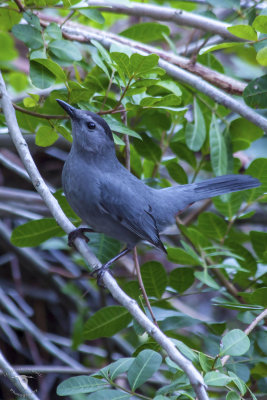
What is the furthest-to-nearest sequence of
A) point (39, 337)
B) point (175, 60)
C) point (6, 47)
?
point (39, 337)
point (6, 47)
point (175, 60)

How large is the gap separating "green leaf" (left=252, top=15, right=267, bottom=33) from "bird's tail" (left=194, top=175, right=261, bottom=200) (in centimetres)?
79

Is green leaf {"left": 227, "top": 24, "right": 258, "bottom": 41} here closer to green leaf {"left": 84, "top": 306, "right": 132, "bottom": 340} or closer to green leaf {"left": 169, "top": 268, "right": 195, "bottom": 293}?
green leaf {"left": 169, "top": 268, "right": 195, "bottom": 293}

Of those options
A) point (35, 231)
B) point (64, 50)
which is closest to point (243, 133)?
point (64, 50)

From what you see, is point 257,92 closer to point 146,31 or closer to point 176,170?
point 176,170

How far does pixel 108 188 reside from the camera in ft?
9.58

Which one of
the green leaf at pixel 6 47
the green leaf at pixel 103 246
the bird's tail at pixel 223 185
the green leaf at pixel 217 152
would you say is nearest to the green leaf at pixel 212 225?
the bird's tail at pixel 223 185

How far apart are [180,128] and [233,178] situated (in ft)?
1.86

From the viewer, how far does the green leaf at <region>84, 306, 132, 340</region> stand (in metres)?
2.72

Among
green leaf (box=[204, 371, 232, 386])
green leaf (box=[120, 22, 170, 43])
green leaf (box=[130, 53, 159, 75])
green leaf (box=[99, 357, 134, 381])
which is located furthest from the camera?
green leaf (box=[120, 22, 170, 43])

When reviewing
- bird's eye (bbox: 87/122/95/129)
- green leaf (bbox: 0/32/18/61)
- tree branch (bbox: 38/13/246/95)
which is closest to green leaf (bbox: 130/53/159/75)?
bird's eye (bbox: 87/122/95/129)

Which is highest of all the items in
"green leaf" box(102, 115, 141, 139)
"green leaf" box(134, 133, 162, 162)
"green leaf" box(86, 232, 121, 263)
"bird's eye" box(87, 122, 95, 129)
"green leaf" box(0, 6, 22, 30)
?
"green leaf" box(0, 6, 22, 30)

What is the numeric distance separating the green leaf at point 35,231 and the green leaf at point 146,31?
1426mm

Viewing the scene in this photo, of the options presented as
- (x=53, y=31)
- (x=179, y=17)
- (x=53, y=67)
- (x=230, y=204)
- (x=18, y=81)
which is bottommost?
(x=230, y=204)

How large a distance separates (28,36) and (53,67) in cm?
29
